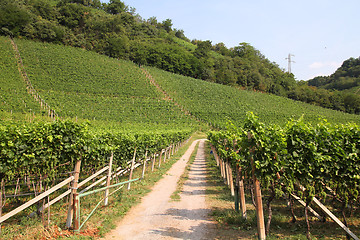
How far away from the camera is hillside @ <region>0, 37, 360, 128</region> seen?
47.8 metres

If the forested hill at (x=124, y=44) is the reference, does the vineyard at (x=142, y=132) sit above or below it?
below

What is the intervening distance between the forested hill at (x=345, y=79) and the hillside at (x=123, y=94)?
6498cm

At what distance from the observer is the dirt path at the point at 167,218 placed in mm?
6543

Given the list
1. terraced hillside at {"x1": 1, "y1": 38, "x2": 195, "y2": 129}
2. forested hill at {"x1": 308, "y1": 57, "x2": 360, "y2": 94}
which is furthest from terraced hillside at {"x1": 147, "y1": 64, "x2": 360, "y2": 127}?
forested hill at {"x1": 308, "y1": 57, "x2": 360, "y2": 94}

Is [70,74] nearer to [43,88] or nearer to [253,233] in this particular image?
[43,88]

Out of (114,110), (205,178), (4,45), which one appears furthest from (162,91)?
(205,178)

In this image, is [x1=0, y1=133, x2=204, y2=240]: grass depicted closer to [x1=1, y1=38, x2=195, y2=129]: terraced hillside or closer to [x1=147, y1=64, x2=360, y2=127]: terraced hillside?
[x1=1, y1=38, x2=195, y2=129]: terraced hillside

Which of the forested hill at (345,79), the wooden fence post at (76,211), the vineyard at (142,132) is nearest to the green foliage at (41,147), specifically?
the vineyard at (142,132)

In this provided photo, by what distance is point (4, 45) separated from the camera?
6244cm

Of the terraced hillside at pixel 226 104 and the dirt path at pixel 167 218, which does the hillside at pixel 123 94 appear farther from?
the dirt path at pixel 167 218

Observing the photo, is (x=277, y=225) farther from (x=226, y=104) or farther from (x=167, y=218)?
(x=226, y=104)

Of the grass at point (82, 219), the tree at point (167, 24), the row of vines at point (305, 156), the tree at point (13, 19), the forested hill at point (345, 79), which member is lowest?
the grass at point (82, 219)

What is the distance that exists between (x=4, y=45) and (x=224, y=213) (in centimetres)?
7617

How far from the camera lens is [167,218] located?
25.5 ft
